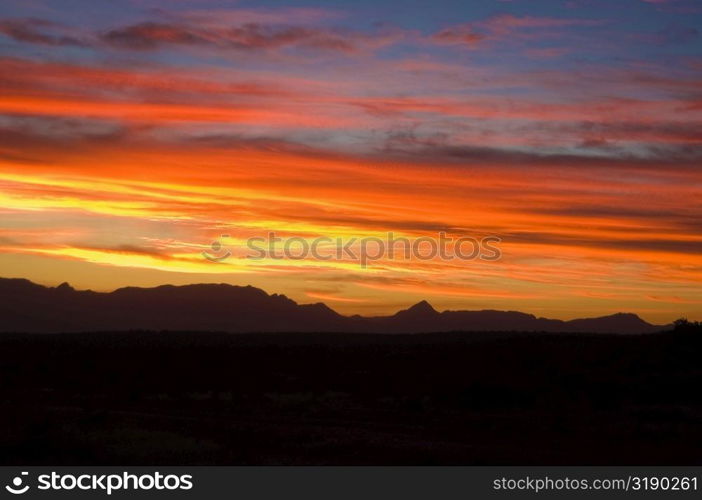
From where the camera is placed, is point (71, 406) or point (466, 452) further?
point (71, 406)

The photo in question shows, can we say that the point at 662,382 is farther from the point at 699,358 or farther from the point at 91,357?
the point at 91,357

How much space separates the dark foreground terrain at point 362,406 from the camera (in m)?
19.8

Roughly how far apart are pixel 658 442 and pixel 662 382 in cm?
1372

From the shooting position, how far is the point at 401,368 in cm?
4806

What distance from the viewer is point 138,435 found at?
21.5 meters

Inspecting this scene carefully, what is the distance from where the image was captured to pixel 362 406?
101 feet

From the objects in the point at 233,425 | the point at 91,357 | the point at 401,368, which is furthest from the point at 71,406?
the point at 91,357

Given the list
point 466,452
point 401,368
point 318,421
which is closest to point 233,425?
point 318,421

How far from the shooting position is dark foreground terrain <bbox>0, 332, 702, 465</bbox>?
65.0ft
